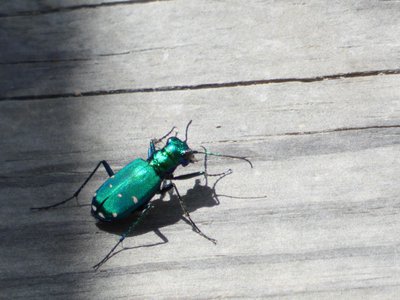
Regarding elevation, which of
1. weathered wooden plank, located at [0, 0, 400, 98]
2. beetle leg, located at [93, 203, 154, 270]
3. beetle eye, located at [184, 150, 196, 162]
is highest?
weathered wooden plank, located at [0, 0, 400, 98]

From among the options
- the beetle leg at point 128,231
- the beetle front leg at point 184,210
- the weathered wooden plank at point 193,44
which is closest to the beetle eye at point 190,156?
the beetle front leg at point 184,210

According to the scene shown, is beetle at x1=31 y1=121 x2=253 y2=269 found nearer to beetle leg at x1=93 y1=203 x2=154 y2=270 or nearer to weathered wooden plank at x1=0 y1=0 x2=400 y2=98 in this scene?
beetle leg at x1=93 y1=203 x2=154 y2=270

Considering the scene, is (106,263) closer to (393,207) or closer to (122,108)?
(122,108)

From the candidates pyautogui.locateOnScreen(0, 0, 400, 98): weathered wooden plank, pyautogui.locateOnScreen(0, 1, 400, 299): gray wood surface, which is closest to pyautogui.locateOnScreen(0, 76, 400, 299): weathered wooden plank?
pyautogui.locateOnScreen(0, 1, 400, 299): gray wood surface

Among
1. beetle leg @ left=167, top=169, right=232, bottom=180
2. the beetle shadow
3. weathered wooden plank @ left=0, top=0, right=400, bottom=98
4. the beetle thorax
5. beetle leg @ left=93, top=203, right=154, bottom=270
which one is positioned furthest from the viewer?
weathered wooden plank @ left=0, top=0, right=400, bottom=98

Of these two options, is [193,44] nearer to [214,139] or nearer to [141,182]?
[214,139]

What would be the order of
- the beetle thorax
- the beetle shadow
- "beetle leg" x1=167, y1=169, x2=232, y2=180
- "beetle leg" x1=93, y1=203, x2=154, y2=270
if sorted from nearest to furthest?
"beetle leg" x1=93, y1=203, x2=154, y2=270 → the beetle shadow → "beetle leg" x1=167, y1=169, x2=232, y2=180 → the beetle thorax

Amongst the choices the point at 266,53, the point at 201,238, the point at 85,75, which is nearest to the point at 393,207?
the point at 201,238
